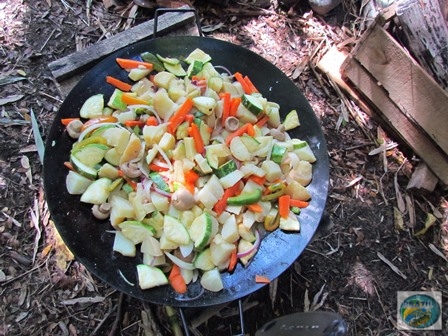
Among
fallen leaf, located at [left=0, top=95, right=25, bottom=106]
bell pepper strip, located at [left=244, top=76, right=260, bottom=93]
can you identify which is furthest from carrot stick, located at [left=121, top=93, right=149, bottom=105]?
fallen leaf, located at [left=0, top=95, right=25, bottom=106]

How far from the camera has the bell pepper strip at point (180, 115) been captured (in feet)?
7.18

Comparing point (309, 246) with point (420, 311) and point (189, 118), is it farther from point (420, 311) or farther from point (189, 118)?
point (189, 118)

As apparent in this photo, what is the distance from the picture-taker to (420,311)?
292 centimetres

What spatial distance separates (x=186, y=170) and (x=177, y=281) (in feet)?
1.66

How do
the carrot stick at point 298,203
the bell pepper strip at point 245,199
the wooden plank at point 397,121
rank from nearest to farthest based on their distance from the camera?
1. the bell pepper strip at point 245,199
2. the carrot stick at point 298,203
3. the wooden plank at point 397,121

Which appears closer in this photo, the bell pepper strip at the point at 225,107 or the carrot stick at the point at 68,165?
the carrot stick at the point at 68,165

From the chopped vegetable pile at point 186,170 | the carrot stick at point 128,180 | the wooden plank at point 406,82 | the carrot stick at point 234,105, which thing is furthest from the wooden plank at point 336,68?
the carrot stick at point 128,180

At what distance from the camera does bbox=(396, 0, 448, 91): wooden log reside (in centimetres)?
315

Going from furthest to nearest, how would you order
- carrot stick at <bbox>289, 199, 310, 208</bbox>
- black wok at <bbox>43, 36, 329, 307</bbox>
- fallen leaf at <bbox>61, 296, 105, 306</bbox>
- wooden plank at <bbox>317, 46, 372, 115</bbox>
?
wooden plank at <bbox>317, 46, 372, 115</bbox>
fallen leaf at <bbox>61, 296, 105, 306</bbox>
carrot stick at <bbox>289, 199, 310, 208</bbox>
black wok at <bbox>43, 36, 329, 307</bbox>

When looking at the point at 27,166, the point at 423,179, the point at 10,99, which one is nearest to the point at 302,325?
the point at 423,179

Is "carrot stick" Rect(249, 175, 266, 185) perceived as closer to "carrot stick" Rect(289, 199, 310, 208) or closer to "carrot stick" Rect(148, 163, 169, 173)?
"carrot stick" Rect(289, 199, 310, 208)

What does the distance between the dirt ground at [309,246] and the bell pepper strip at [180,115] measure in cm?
114

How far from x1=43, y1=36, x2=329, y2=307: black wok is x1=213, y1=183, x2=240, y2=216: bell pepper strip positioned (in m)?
0.26

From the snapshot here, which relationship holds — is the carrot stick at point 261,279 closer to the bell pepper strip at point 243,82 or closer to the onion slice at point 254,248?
the onion slice at point 254,248
